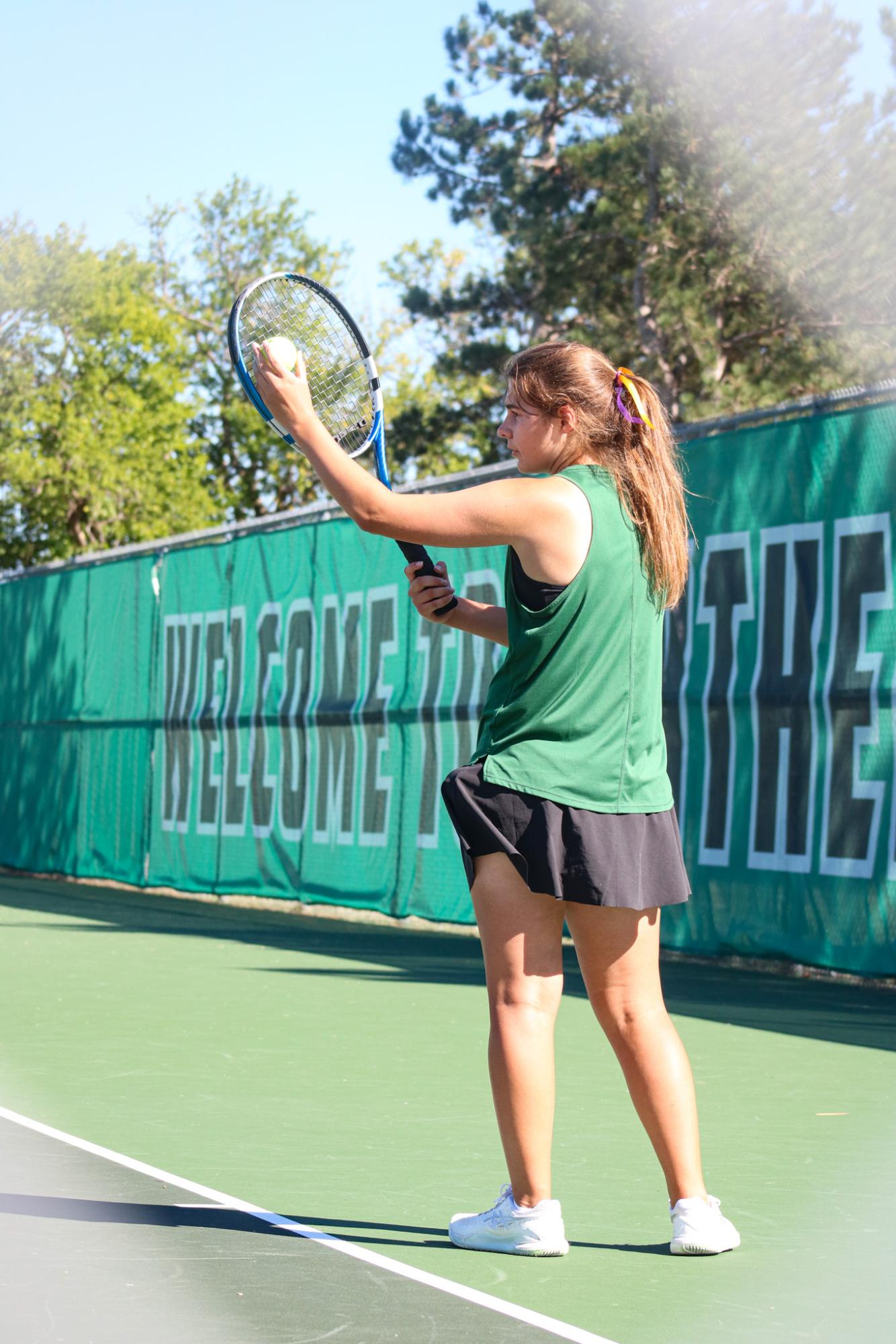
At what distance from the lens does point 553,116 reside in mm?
33094

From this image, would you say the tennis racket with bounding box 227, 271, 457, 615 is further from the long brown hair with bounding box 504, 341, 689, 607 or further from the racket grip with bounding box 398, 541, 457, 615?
the long brown hair with bounding box 504, 341, 689, 607

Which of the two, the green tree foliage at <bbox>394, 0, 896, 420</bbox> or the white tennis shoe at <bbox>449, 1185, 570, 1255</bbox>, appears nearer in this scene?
the white tennis shoe at <bbox>449, 1185, 570, 1255</bbox>

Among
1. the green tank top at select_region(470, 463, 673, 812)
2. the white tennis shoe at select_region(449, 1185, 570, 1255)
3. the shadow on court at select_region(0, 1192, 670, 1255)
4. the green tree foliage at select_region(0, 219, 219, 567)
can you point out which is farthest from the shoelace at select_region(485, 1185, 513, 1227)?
the green tree foliage at select_region(0, 219, 219, 567)

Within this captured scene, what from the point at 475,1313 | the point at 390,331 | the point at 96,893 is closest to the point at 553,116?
the point at 96,893

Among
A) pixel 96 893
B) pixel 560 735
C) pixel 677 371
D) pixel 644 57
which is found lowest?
pixel 96 893

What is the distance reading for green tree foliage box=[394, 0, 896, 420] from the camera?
91.7 ft

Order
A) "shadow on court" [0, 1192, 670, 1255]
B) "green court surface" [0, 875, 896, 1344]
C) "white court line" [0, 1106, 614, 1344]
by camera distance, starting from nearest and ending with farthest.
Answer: "white court line" [0, 1106, 614, 1344], "green court surface" [0, 875, 896, 1344], "shadow on court" [0, 1192, 670, 1255]

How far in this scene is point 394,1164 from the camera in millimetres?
5035

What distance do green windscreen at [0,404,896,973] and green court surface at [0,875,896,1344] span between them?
654 millimetres

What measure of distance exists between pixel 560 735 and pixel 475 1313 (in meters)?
1.09

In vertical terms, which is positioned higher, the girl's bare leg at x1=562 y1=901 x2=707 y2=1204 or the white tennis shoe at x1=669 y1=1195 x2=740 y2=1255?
the girl's bare leg at x1=562 y1=901 x2=707 y2=1204

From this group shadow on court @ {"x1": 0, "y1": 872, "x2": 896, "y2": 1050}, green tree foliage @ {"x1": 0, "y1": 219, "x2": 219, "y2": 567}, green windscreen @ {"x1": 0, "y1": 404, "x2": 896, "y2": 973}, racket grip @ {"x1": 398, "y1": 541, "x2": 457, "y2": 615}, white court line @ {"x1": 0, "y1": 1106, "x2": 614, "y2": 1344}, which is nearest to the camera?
white court line @ {"x1": 0, "y1": 1106, "x2": 614, "y2": 1344}

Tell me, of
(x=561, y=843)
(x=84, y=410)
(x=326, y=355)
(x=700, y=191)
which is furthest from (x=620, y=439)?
(x=84, y=410)

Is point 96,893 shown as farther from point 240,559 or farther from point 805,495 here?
point 805,495
